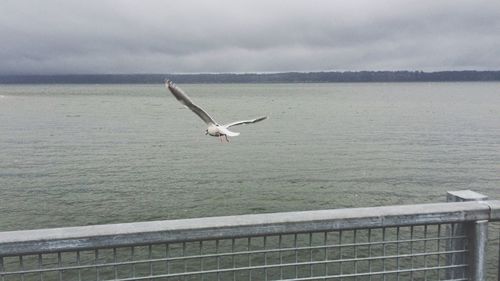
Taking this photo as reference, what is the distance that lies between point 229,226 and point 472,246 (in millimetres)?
2227

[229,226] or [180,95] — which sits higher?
[180,95]

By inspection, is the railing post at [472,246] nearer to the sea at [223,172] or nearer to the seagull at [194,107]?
the seagull at [194,107]

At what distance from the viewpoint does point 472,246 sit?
4.38m

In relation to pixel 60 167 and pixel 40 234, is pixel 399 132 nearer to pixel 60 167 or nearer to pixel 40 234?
pixel 60 167

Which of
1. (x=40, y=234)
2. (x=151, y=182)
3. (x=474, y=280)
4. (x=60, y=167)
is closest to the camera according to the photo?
(x=40, y=234)

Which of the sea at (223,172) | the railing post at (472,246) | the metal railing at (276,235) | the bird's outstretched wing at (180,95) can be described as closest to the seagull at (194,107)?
the bird's outstretched wing at (180,95)

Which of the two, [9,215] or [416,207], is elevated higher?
[416,207]

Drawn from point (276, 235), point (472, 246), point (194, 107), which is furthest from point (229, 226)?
point (472, 246)

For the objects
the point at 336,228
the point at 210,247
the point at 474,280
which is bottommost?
the point at 210,247

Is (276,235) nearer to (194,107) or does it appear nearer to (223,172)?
(194,107)

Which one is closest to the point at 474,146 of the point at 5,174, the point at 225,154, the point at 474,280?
the point at 225,154

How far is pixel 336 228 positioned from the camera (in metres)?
4.00

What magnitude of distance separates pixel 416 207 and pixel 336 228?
78 centimetres

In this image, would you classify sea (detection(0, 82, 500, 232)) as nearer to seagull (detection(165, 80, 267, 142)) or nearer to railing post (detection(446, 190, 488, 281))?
railing post (detection(446, 190, 488, 281))
